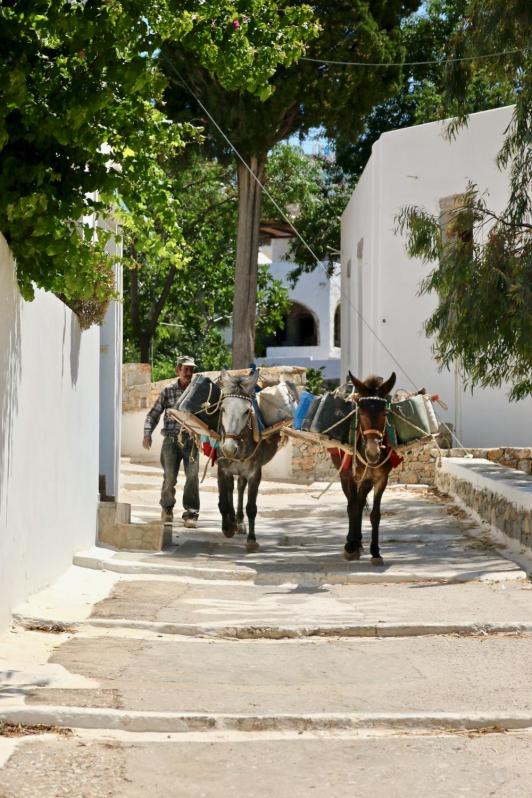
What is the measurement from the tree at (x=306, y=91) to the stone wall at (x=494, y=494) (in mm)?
8284

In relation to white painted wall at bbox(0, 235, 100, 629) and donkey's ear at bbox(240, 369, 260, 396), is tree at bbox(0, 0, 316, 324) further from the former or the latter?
donkey's ear at bbox(240, 369, 260, 396)

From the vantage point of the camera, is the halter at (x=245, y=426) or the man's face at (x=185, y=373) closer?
the halter at (x=245, y=426)

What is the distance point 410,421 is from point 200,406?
7.78 feet

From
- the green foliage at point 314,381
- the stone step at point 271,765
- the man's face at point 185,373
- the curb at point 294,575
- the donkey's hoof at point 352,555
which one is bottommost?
the stone step at point 271,765

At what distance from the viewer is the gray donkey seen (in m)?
13.6

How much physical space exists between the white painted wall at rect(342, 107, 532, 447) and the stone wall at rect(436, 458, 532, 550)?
256cm

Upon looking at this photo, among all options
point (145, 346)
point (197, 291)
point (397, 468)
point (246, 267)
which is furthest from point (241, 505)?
point (197, 291)

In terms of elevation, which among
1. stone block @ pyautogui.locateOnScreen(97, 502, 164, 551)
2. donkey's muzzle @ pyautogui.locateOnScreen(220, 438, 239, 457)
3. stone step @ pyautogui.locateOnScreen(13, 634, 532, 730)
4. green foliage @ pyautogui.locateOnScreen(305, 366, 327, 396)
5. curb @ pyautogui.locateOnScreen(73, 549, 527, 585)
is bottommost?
stone step @ pyautogui.locateOnScreen(13, 634, 532, 730)

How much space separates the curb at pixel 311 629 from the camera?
29.7 feet

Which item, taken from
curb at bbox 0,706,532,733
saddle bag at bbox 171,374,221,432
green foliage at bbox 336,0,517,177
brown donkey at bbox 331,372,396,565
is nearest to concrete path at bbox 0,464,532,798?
curb at bbox 0,706,532,733

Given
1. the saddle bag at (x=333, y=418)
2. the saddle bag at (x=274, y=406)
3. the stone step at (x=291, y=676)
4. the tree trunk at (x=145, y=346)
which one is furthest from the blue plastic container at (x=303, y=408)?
the tree trunk at (x=145, y=346)

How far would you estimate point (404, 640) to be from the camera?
8.88 m

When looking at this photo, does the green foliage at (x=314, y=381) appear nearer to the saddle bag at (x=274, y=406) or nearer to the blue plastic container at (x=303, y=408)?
the saddle bag at (x=274, y=406)

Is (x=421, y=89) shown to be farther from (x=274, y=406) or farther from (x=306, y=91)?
(x=274, y=406)
